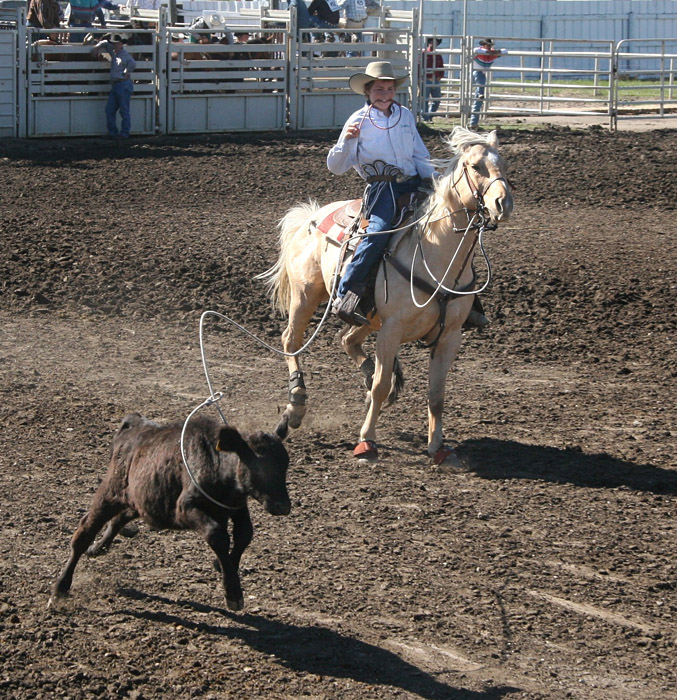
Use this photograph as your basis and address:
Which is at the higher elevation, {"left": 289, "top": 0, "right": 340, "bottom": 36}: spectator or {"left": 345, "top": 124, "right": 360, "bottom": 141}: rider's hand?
{"left": 289, "top": 0, "right": 340, "bottom": 36}: spectator

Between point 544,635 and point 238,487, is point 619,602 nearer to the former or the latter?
point 544,635

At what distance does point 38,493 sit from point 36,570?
1.00 meters

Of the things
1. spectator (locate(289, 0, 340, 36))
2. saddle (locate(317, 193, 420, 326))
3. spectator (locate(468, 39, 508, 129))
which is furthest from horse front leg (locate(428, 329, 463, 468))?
spectator (locate(289, 0, 340, 36))

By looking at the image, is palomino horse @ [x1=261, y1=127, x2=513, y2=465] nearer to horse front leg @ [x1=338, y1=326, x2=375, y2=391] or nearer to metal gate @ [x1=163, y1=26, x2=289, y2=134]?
horse front leg @ [x1=338, y1=326, x2=375, y2=391]

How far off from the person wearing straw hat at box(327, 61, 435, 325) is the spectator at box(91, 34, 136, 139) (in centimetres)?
1322

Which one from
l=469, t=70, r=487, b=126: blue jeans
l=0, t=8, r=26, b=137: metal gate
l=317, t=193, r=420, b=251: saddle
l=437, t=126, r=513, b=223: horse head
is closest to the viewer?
l=437, t=126, r=513, b=223: horse head

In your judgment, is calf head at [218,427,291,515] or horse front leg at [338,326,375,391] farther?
horse front leg at [338,326,375,391]

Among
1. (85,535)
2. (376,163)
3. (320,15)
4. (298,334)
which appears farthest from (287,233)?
(320,15)

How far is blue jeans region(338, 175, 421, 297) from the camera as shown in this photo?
6922mm

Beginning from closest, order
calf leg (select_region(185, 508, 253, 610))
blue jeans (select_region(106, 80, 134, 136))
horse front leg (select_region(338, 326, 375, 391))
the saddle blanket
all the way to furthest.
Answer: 1. calf leg (select_region(185, 508, 253, 610))
2. the saddle blanket
3. horse front leg (select_region(338, 326, 375, 391))
4. blue jeans (select_region(106, 80, 134, 136))

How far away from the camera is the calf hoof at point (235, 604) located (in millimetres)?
4551

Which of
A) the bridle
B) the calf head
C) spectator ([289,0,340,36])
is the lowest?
the calf head

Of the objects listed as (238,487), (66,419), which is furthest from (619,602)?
(66,419)

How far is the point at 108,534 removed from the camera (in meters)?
5.09
